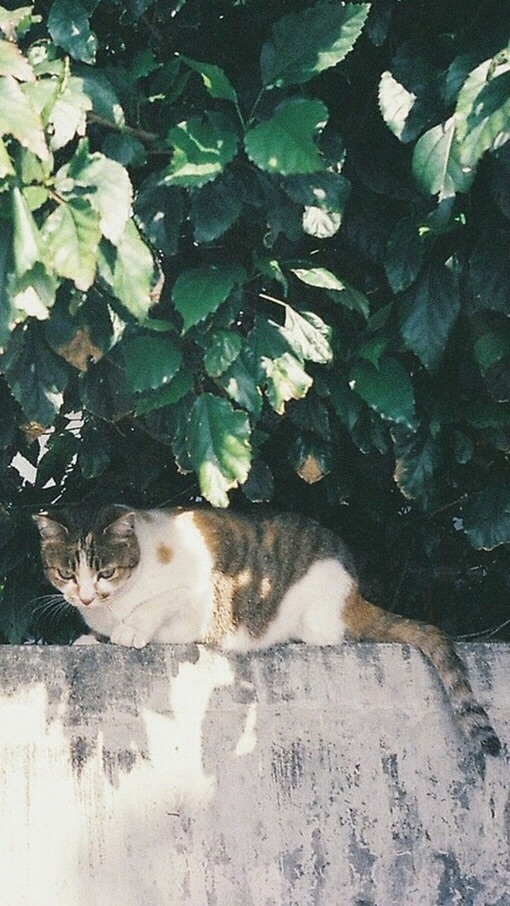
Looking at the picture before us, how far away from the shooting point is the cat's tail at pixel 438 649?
2211 mm

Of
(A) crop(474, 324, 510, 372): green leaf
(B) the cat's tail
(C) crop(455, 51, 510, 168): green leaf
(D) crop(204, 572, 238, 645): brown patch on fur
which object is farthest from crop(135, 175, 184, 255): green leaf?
(B) the cat's tail

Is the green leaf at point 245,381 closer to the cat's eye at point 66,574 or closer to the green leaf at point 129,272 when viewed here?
the green leaf at point 129,272

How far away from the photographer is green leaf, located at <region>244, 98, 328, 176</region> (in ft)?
5.06

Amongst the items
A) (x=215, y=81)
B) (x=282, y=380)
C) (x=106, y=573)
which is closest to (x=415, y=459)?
(x=282, y=380)

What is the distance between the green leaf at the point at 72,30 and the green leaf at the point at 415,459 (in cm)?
89

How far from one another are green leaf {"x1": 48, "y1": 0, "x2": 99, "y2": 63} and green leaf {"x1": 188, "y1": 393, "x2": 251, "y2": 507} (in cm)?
56

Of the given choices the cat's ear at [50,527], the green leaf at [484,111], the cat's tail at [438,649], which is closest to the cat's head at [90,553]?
the cat's ear at [50,527]

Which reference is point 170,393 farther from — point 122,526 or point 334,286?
point 122,526

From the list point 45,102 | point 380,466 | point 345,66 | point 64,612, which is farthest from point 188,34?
point 64,612

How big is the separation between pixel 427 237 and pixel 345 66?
0.40 metres

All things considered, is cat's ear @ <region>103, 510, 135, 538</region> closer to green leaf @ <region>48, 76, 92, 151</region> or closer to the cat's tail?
the cat's tail

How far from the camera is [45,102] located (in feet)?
5.00

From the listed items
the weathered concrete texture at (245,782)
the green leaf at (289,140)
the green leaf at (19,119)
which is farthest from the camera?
the weathered concrete texture at (245,782)

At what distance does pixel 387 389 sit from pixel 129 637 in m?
0.78
